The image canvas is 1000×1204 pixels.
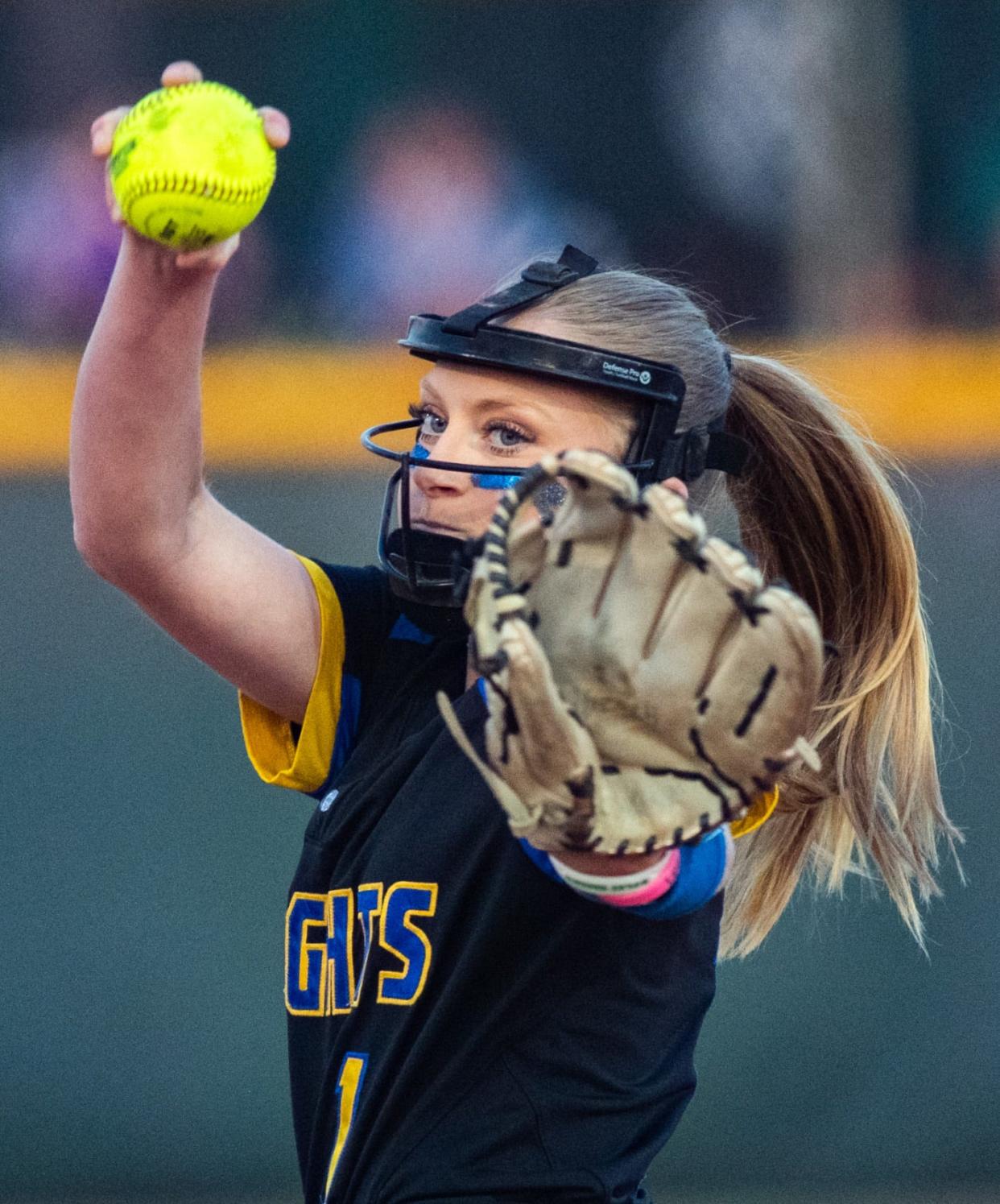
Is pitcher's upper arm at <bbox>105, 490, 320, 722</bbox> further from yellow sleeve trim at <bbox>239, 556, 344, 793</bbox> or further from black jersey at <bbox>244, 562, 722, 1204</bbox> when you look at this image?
black jersey at <bbox>244, 562, 722, 1204</bbox>

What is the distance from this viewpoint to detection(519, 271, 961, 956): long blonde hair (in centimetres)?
209

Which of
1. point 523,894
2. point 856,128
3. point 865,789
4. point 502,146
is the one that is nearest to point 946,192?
point 856,128

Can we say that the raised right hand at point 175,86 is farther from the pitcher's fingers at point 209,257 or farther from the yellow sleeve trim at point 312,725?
the yellow sleeve trim at point 312,725

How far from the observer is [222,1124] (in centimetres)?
367

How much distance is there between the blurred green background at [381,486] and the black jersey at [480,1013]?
2087mm

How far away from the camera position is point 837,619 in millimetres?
2195

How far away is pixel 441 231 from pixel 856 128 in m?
1.18

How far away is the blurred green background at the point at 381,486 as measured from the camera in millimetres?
3660

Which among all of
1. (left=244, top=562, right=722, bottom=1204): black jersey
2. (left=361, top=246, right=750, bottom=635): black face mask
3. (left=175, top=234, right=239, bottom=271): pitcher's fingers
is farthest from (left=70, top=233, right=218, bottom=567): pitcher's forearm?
(left=244, top=562, right=722, bottom=1204): black jersey

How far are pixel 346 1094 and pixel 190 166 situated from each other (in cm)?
95

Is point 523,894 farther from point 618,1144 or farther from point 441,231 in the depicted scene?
point 441,231

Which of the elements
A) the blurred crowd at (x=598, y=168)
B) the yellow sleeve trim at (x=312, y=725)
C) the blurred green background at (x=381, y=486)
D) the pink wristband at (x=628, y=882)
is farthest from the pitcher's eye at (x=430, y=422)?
the blurred crowd at (x=598, y=168)

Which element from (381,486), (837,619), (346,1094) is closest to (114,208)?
(346,1094)

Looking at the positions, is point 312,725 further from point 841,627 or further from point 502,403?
point 841,627
